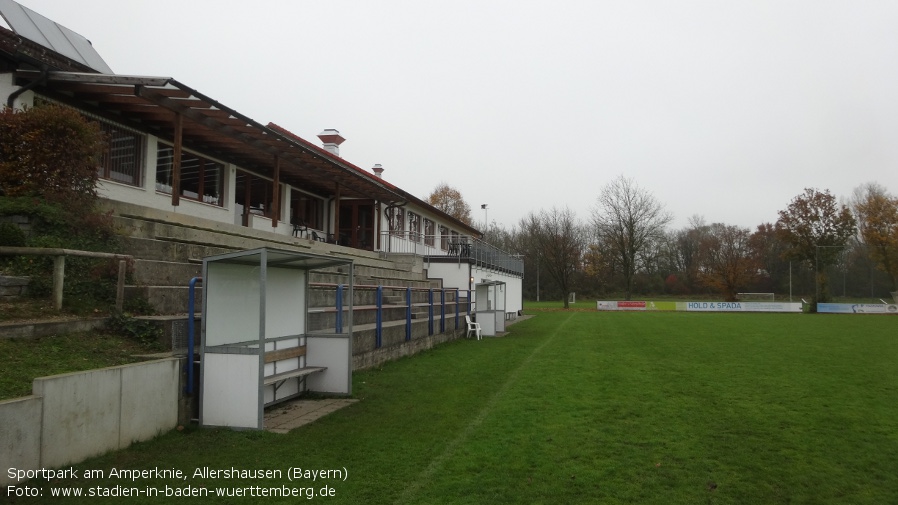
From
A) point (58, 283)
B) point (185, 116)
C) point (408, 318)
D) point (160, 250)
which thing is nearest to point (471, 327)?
point (408, 318)

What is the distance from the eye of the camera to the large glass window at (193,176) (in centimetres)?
1570

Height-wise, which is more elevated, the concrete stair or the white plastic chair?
the concrete stair

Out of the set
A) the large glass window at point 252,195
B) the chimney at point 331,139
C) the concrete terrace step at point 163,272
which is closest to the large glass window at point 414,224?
the chimney at point 331,139

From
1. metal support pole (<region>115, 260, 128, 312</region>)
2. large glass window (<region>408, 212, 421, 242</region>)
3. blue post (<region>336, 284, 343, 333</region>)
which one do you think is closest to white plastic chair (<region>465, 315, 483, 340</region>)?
large glass window (<region>408, 212, 421, 242</region>)

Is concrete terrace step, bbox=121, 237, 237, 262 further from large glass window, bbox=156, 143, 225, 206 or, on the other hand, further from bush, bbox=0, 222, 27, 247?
large glass window, bbox=156, 143, 225, 206

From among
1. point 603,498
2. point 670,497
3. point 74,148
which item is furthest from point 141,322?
point 670,497

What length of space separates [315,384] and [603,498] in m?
5.43

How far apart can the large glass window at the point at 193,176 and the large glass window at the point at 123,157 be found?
659 millimetres

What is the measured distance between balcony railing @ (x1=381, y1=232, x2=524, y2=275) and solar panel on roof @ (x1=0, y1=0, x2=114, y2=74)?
42.6ft

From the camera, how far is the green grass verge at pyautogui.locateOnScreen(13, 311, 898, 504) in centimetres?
505

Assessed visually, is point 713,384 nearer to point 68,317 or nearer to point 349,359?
point 349,359

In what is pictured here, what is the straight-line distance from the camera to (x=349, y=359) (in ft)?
29.8

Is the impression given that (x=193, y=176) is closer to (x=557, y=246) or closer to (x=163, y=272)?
(x=163, y=272)

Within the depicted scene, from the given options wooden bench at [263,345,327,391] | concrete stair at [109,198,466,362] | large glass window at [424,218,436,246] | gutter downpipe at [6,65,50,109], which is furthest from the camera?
large glass window at [424,218,436,246]
